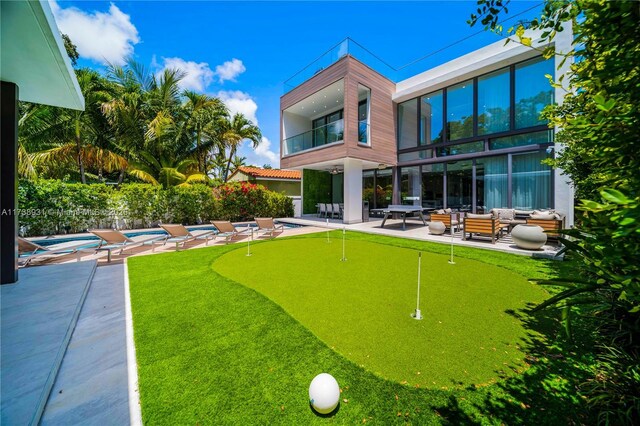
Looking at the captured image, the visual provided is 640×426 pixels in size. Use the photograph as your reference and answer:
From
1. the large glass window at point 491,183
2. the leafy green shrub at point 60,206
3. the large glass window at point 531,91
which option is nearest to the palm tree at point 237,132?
the leafy green shrub at point 60,206

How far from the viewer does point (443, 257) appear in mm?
8000

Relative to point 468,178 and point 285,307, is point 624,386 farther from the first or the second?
point 468,178

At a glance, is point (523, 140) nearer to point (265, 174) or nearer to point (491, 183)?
point (491, 183)

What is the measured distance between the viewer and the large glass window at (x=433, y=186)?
1625 cm

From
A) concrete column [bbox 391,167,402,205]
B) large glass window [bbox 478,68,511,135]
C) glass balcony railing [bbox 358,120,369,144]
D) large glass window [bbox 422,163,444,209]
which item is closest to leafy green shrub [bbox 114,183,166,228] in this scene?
glass balcony railing [bbox 358,120,369,144]

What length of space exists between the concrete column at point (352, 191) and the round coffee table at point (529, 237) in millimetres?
9269

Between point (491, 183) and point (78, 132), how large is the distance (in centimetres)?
2388

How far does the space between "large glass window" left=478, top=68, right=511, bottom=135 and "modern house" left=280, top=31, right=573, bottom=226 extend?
0.05m

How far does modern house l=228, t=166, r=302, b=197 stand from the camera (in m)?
24.0

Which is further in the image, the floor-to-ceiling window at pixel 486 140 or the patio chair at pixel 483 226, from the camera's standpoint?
the floor-to-ceiling window at pixel 486 140

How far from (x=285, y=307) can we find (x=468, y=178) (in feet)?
48.0

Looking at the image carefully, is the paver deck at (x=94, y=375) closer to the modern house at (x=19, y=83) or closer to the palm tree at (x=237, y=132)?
the modern house at (x=19, y=83)

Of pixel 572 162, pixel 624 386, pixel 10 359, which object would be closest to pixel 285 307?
pixel 10 359

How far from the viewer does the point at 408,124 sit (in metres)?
18.2
